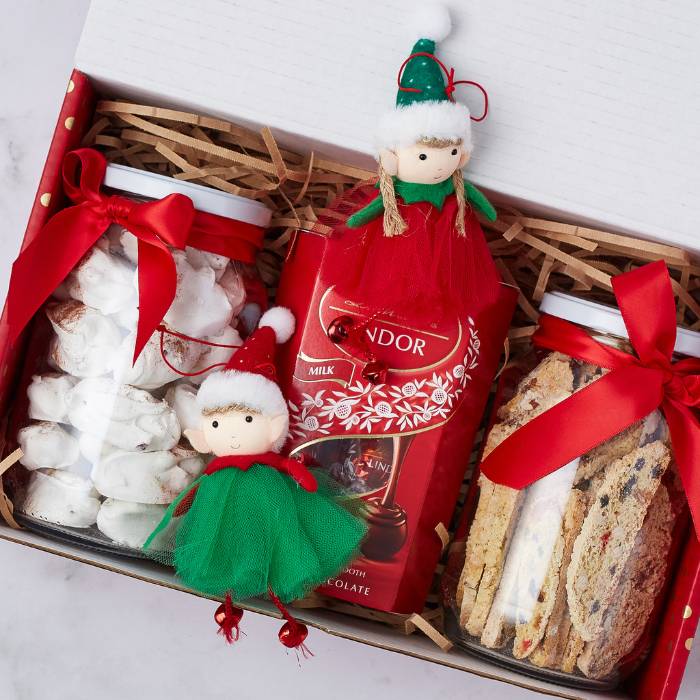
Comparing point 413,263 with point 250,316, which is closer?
point 413,263

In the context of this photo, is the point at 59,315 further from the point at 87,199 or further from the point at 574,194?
the point at 574,194

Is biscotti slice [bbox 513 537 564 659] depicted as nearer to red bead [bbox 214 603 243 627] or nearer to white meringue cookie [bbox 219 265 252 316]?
red bead [bbox 214 603 243 627]

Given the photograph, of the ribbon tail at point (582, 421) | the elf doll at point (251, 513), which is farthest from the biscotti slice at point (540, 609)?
the elf doll at point (251, 513)

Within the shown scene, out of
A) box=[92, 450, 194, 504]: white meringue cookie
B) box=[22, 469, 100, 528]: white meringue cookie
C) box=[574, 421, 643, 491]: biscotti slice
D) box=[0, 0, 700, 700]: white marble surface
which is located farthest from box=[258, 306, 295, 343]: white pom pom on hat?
box=[0, 0, 700, 700]: white marble surface

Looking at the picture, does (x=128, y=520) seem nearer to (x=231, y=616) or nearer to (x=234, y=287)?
(x=231, y=616)

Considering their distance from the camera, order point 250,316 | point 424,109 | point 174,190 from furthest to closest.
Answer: point 250,316 < point 174,190 < point 424,109

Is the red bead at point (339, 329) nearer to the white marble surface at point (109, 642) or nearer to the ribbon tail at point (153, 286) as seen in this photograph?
the ribbon tail at point (153, 286)

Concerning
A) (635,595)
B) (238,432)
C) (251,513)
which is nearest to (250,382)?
(238,432)

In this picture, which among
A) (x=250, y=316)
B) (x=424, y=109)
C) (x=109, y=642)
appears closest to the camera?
(x=424, y=109)
